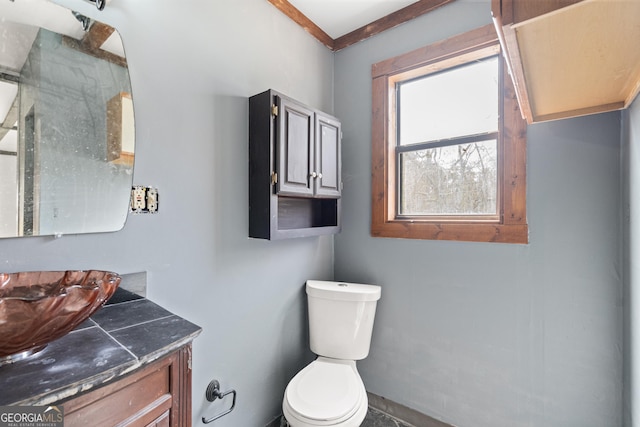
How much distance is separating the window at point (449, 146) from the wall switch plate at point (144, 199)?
52.2 inches

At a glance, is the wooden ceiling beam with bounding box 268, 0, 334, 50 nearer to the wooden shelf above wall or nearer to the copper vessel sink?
the wooden shelf above wall

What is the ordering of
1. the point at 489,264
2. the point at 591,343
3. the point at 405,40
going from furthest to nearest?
1. the point at 405,40
2. the point at 489,264
3. the point at 591,343

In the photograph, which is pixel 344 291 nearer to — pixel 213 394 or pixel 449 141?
pixel 213 394

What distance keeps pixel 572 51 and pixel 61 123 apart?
5.28 ft

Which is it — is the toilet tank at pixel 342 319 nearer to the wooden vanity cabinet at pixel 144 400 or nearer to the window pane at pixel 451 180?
the window pane at pixel 451 180

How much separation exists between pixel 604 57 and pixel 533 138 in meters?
0.66

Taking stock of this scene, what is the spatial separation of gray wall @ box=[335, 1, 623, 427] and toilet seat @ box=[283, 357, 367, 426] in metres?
0.45

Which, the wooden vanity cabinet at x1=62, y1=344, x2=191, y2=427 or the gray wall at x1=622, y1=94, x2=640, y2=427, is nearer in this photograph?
the wooden vanity cabinet at x1=62, y1=344, x2=191, y2=427

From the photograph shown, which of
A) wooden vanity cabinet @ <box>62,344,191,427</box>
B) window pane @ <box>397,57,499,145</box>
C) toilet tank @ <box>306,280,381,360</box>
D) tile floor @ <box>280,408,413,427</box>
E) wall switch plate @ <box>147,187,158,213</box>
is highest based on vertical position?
window pane @ <box>397,57,499,145</box>

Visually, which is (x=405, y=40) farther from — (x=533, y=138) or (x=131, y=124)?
(x=131, y=124)

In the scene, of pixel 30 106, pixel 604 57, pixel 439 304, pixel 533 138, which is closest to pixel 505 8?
pixel 604 57

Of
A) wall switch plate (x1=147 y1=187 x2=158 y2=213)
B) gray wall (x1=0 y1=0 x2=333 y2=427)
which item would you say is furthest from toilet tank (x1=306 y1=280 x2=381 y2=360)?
wall switch plate (x1=147 y1=187 x2=158 y2=213)

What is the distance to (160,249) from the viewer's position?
3.98 ft

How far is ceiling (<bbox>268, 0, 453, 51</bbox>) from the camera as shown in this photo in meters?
1.80
